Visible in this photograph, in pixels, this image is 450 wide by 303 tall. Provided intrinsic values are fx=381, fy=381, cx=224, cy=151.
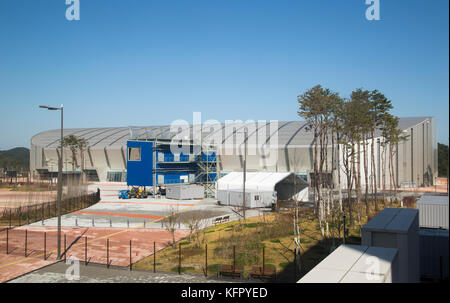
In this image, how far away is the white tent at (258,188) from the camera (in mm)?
51750

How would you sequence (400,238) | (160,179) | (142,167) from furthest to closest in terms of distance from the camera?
(160,179) < (142,167) < (400,238)

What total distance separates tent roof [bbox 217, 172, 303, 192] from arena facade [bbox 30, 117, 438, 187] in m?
4.98

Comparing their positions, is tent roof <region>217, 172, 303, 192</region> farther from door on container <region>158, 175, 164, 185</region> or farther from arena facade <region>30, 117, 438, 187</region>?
door on container <region>158, 175, 164, 185</region>

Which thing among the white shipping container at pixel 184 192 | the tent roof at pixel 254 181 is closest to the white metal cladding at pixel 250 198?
the tent roof at pixel 254 181

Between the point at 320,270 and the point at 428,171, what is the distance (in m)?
82.1

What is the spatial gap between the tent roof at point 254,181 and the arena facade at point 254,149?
16.3 feet

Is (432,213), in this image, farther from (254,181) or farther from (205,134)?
(205,134)

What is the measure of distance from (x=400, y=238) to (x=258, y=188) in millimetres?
37598

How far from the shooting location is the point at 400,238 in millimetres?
16125

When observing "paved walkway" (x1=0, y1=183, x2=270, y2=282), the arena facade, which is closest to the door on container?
the arena facade

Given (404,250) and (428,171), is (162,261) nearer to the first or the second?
(404,250)

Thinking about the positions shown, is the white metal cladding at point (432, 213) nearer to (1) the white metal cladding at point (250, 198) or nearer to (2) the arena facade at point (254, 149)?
(1) the white metal cladding at point (250, 198)

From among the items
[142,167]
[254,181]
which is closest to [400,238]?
[254,181]
